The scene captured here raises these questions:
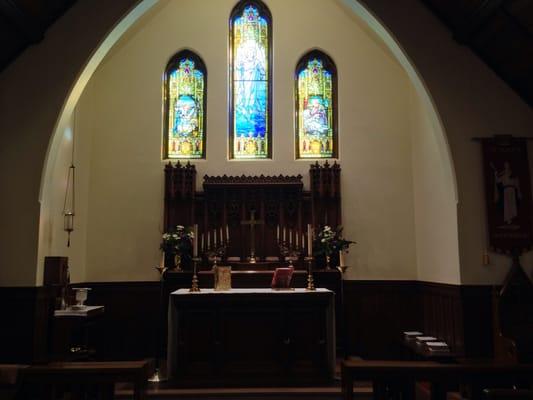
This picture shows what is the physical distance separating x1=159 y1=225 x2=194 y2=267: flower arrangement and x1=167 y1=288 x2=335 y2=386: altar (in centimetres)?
164

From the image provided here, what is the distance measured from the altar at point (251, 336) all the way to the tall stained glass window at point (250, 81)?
3.04 metres

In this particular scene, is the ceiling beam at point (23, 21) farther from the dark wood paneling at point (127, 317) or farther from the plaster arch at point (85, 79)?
the dark wood paneling at point (127, 317)

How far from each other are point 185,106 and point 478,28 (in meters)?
4.62

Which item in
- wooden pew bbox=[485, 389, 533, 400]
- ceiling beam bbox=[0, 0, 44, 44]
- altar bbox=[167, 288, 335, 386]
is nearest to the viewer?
wooden pew bbox=[485, 389, 533, 400]

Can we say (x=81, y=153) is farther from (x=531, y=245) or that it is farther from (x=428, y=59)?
(x=531, y=245)

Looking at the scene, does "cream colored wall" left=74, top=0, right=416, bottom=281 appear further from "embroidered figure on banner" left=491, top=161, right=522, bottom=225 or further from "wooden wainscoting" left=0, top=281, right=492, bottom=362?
"embroidered figure on banner" left=491, top=161, right=522, bottom=225

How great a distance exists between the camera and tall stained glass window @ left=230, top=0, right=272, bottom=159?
843 cm

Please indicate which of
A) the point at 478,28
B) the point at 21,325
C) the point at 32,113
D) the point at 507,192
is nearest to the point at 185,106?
the point at 32,113

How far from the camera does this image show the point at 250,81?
8.55 metres

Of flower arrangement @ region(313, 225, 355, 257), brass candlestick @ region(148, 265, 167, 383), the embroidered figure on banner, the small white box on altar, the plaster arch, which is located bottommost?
brass candlestick @ region(148, 265, 167, 383)

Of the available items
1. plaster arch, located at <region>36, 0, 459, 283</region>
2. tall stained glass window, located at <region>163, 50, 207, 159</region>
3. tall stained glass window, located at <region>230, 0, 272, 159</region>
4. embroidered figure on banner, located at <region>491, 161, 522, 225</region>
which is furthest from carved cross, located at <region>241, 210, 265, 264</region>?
embroidered figure on banner, located at <region>491, 161, 522, 225</region>

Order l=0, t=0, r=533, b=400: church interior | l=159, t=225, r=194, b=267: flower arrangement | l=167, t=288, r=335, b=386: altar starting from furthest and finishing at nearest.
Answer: l=159, t=225, r=194, b=267: flower arrangement, l=167, t=288, r=335, b=386: altar, l=0, t=0, r=533, b=400: church interior

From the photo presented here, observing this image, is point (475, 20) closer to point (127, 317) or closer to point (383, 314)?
point (383, 314)

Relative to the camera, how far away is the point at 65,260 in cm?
585
